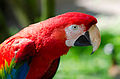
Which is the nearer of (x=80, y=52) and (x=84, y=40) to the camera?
(x=84, y=40)

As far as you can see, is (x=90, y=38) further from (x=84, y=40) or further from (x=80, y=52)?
(x=80, y=52)

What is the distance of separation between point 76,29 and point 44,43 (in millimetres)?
194

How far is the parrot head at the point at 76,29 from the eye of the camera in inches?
41.7

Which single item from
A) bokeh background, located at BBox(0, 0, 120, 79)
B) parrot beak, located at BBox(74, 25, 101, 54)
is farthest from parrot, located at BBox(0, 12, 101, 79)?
bokeh background, located at BBox(0, 0, 120, 79)

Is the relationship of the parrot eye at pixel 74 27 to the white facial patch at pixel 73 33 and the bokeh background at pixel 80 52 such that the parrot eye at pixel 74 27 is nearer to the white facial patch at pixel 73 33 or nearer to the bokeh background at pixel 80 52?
the white facial patch at pixel 73 33

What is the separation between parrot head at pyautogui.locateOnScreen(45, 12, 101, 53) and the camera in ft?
3.47

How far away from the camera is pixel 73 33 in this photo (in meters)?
1.09

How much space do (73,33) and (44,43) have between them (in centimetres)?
17

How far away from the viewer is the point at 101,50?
9.86 feet

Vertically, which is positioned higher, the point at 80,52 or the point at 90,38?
the point at 90,38

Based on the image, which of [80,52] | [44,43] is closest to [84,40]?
[44,43]

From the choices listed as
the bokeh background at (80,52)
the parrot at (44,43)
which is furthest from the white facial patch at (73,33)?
the bokeh background at (80,52)

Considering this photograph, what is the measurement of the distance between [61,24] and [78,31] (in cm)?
10

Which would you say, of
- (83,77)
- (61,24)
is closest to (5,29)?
(83,77)
